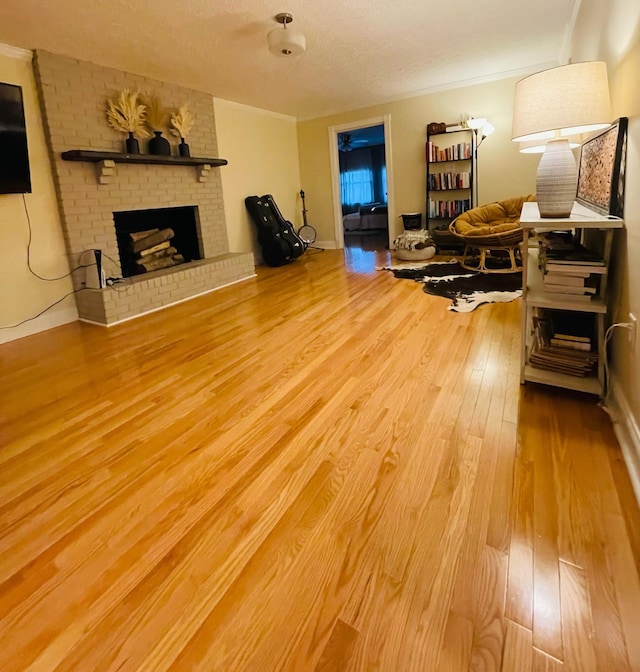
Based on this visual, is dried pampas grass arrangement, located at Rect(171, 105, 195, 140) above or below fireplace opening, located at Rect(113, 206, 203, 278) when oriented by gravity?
above

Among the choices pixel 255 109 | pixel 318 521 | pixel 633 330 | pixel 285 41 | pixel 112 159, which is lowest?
pixel 318 521

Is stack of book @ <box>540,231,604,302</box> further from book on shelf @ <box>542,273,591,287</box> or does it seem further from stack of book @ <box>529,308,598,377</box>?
stack of book @ <box>529,308,598,377</box>

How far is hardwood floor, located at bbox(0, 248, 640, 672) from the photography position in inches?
36.8

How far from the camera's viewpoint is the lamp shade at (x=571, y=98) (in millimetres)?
1657

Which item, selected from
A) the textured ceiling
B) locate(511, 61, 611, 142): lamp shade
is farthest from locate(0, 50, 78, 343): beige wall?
locate(511, 61, 611, 142): lamp shade

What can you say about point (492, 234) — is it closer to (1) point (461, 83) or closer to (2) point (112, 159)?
(1) point (461, 83)

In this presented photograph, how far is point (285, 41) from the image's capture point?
10.1 feet

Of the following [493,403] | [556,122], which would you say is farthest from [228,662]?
[556,122]

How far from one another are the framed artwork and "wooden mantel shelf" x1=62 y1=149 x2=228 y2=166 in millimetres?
3769

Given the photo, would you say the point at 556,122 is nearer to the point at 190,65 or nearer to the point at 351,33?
the point at 351,33

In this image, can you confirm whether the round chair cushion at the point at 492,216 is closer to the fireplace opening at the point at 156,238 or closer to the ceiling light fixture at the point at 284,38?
the ceiling light fixture at the point at 284,38

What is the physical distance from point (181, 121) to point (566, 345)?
445 cm

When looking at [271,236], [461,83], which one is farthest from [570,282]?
[461,83]

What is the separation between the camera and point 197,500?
1414mm
